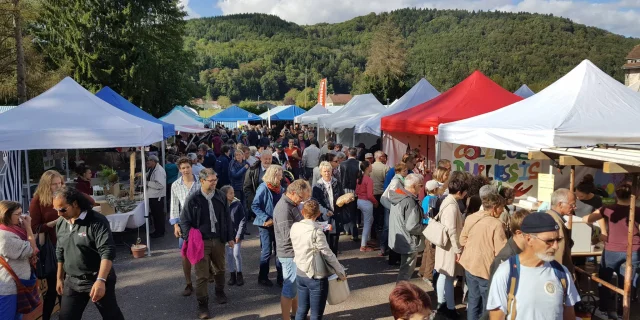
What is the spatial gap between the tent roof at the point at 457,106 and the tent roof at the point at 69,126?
452 cm

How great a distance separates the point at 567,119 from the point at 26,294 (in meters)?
5.60

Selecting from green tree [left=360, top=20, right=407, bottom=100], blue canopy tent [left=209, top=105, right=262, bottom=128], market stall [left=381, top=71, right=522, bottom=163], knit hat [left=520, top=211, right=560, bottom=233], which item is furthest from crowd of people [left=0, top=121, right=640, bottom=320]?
green tree [left=360, top=20, right=407, bottom=100]

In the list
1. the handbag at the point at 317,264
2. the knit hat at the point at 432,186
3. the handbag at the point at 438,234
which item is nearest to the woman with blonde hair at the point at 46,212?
the handbag at the point at 317,264

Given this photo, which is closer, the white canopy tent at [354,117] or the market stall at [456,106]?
the market stall at [456,106]

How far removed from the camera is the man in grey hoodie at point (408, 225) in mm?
4996

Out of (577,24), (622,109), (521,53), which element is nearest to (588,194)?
(622,109)

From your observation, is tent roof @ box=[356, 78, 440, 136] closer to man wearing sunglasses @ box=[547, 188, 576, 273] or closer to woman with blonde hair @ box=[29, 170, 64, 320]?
man wearing sunglasses @ box=[547, 188, 576, 273]

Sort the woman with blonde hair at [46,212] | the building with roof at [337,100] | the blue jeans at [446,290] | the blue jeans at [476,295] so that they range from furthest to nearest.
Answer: the building with roof at [337,100] → the blue jeans at [446,290] → the woman with blonde hair at [46,212] → the blue jeans at [476,295]

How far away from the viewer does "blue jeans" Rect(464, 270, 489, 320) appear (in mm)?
3902

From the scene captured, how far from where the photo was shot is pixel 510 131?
5258mm

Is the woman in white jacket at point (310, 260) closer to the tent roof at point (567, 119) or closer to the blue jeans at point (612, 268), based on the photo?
the tent roof at point (567, 119)

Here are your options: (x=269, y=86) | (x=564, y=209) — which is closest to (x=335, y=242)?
(x=564, y=209)

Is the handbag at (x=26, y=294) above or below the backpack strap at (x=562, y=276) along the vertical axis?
below

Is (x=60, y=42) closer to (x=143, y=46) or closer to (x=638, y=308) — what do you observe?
(x=143, y=46)
